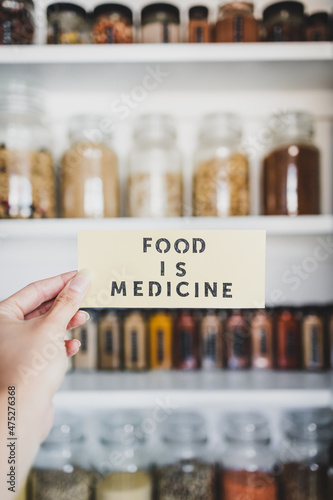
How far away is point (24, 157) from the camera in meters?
0.66

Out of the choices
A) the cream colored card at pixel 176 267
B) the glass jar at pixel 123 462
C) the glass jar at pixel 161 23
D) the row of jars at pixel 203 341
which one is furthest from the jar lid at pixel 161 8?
the glass jar at pixel 123 462

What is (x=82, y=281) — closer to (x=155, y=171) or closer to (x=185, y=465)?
(x=155, y=171)

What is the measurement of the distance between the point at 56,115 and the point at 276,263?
1.80 ft

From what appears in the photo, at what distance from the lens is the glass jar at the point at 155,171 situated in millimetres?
689

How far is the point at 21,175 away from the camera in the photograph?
65 centimetres

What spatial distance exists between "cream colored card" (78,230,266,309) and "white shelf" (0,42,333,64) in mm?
520

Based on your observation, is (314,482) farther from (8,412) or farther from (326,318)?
(8,412)

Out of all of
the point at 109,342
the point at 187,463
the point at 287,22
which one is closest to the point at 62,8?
the point at 287,22

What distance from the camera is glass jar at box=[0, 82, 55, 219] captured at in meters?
0.65

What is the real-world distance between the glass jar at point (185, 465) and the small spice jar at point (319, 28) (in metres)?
0.72

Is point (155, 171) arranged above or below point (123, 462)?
above

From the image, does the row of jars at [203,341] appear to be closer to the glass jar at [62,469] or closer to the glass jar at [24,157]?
the glass jar at [62,469]

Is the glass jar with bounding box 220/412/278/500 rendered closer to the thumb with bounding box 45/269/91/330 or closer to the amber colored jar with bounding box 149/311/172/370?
the amber colored jar with bounding box 149/311/172/370

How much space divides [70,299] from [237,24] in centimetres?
67
